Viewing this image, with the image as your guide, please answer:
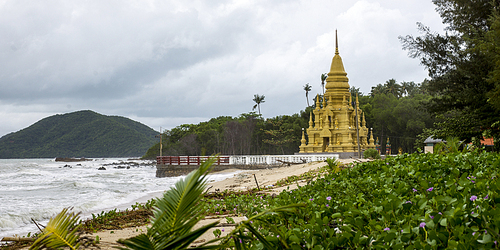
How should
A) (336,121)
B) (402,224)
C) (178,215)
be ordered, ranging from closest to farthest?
(178,215) < (402,224) < (336,121)

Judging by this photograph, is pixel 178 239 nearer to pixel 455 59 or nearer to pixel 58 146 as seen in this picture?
pixel 455 59

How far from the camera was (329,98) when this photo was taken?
111 ft

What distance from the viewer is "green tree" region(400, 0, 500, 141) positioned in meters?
15.6

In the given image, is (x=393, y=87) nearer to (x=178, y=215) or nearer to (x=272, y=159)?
(x=272, y=159)

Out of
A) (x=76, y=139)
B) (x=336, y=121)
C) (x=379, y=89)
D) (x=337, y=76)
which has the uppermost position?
(x=379, y=89)

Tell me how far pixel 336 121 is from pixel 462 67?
17172 millimetres

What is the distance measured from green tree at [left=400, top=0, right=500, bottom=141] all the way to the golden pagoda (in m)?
14.6

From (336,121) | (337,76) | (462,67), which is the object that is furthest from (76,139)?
(462,67)

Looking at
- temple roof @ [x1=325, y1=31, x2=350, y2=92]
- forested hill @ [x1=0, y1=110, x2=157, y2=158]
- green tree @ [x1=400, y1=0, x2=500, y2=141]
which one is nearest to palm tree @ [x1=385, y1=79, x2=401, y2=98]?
temple roof @ [x1=325, y1=31, x2=350, y2=92]

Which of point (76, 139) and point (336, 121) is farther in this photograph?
point (76, 139)

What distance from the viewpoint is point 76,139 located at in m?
146

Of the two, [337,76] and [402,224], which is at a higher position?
[337,76]

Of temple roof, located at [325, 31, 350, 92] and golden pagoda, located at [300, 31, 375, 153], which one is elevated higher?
temple roof, located at [325, 31, 350, 92]

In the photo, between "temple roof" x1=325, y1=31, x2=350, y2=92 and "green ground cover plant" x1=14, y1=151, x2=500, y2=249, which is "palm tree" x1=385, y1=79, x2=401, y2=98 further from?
"green ground cover plant" x1=14, y1=151, x2=500, y2=249
